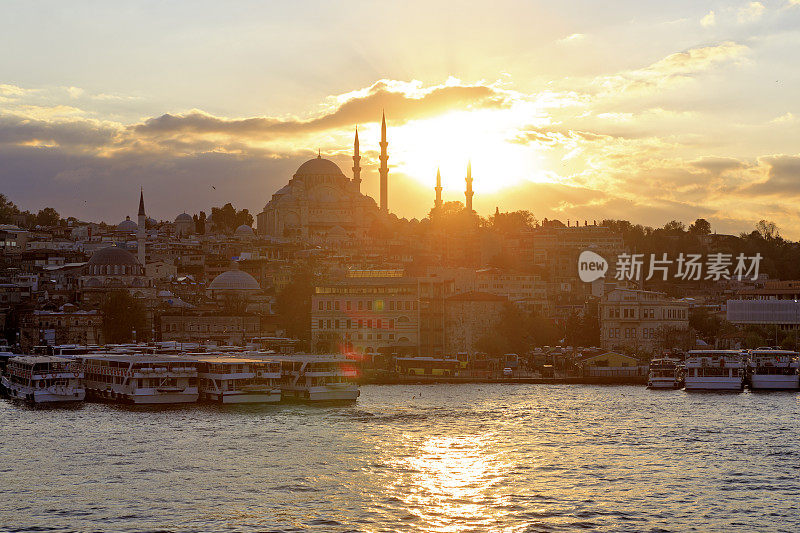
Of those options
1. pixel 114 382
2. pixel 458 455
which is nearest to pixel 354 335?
pixel 114 382

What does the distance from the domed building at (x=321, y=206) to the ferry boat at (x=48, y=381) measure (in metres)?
82.8

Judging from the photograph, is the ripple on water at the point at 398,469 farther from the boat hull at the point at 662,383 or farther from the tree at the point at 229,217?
the tree at the point at 229,217

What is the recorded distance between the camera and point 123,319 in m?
78.5

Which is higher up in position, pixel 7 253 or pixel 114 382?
pixel 7 253

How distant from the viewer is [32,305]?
8631 centimetres

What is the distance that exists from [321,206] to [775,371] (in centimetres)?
8186

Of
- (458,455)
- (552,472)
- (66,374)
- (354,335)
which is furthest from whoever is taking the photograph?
(354,335)

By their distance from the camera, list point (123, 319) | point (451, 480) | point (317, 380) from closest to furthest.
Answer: point (451, 480)
point (317, 380)
point (123, 319)

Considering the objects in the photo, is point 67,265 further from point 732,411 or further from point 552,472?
point 552,472

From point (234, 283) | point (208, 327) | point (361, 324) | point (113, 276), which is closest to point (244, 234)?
point (234, 283)

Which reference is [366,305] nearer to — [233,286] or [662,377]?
[662,377]

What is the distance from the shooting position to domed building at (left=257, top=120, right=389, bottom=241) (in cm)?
13688

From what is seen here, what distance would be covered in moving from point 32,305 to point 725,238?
9069 centimetres

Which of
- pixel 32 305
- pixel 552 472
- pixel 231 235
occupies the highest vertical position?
pixel 231 235
